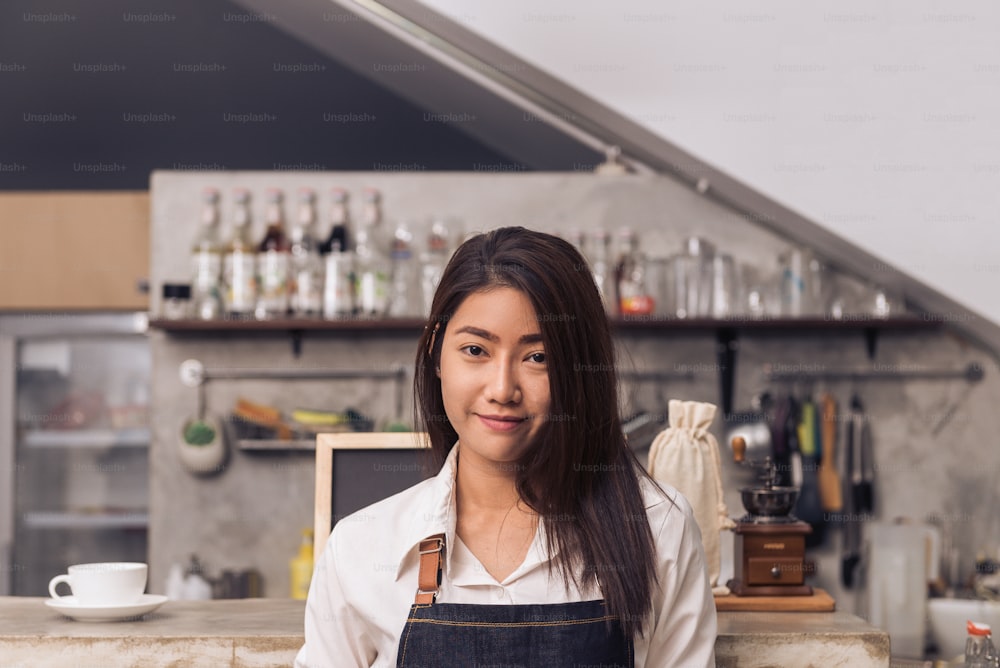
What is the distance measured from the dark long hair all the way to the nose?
0.15ft

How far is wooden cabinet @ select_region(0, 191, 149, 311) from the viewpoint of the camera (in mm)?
3893

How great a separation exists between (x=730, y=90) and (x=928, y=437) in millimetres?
1546

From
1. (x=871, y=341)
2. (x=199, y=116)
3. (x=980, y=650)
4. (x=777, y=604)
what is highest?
(x=199, y=116)

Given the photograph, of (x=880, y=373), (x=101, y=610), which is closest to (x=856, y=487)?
(x=880, y=373)

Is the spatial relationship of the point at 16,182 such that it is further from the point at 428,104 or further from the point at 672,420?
the point at 672,420

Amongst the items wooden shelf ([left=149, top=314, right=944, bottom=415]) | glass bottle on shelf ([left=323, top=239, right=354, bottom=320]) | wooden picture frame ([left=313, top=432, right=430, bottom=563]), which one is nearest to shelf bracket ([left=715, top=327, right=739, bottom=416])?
wooden shelf ([left=149, top=314, right=944, bottom=415])

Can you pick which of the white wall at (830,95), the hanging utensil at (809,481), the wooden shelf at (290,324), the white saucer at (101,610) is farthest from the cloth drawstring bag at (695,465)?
the hanging utensil at (809,481)

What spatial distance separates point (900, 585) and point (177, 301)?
2.30 metres

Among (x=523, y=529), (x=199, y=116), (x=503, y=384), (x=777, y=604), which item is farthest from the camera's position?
(x=199, y=116)

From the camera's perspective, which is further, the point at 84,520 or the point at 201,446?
the point at 84,520

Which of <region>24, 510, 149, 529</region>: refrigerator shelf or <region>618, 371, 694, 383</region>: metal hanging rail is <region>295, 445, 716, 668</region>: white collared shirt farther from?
<region>24, 510, 149, 529</region>: refrigerator shelf

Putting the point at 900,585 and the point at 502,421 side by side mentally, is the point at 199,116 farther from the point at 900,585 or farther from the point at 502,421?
the point at 502,421

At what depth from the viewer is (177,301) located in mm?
3521

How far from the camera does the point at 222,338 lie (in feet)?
12.0
